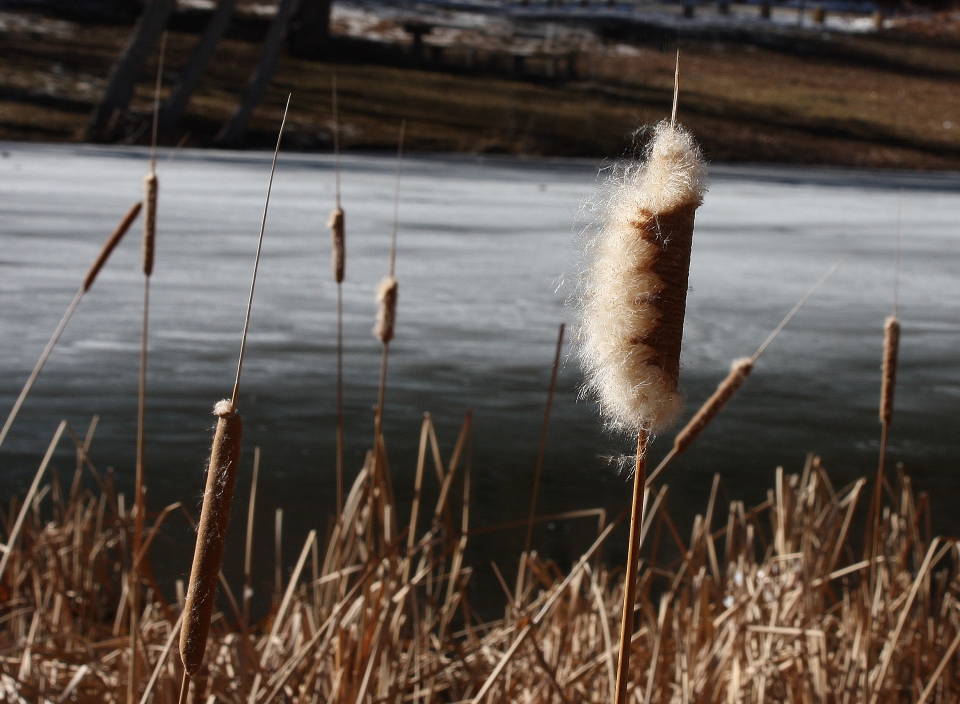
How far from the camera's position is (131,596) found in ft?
5.45

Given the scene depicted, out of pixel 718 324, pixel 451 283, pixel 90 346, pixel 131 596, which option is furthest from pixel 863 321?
pixel 131 596

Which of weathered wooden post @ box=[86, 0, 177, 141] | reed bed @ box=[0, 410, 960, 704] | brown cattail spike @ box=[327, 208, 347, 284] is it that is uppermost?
weathered wooden post @ box=[86, 0, 177, 141]

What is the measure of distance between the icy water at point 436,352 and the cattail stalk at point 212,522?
1120 millimetres

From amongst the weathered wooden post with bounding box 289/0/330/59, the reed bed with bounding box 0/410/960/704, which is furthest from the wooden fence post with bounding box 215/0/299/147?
the reed bed with bounding box 0/410/960/704

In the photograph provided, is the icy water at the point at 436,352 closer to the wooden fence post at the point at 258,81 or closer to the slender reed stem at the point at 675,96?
the slender reed stem at the point at 675,96

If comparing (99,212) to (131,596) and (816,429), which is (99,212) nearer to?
(816,429)

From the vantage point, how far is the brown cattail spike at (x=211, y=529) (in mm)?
659

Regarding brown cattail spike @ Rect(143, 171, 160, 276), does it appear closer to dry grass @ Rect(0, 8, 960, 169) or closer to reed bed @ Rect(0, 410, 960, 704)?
reed bed @ Rect(0, 410, 960, 704)

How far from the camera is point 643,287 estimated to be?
663mm

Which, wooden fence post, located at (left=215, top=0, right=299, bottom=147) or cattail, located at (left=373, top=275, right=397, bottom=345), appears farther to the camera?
wooden fence post, located at (left=215, top=0, right=299, bottom=147)

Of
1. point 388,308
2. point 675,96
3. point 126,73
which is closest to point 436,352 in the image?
point 388,308

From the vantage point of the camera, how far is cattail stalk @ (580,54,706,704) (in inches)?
26.0

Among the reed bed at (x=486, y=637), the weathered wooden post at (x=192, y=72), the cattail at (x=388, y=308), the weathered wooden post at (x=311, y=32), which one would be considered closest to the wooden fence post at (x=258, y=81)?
the weathered wooden post at (x=192, y=72)

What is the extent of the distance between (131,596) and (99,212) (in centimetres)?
459
